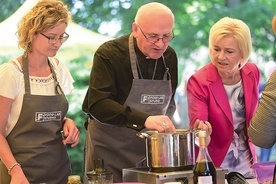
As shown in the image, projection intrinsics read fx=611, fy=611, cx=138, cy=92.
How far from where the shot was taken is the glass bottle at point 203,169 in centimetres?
226

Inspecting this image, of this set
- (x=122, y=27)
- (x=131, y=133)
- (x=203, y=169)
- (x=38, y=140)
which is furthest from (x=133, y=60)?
(x=122, y=27)

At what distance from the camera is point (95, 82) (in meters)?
2.89

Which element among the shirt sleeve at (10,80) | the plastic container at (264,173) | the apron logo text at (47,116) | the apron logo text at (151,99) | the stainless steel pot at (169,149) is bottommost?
the plastic container at (264,173)

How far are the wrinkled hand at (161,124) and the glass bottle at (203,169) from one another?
178 mm

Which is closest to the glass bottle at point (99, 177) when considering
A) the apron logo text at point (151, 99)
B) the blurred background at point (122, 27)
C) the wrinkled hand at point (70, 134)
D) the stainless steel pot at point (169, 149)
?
the stainless steel pot at point (169, 149)

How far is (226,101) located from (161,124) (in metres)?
0.72

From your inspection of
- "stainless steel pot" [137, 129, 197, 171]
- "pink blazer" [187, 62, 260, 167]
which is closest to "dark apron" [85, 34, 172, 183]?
"pink blazer" [187, 62, 260, 167]

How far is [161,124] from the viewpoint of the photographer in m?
2.47

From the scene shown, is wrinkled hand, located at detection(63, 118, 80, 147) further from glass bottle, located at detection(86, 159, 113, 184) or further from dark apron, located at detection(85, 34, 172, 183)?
glass bottle, located at detection(86, 159, 113, 184)

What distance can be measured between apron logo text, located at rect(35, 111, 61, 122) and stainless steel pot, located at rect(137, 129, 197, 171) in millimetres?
597

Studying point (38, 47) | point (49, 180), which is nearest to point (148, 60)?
point (38, 47)

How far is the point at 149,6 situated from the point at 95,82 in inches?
17.2

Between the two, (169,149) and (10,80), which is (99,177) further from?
(10,80)

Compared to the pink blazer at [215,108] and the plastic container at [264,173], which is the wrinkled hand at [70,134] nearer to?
the pink blazer at [215,108]
